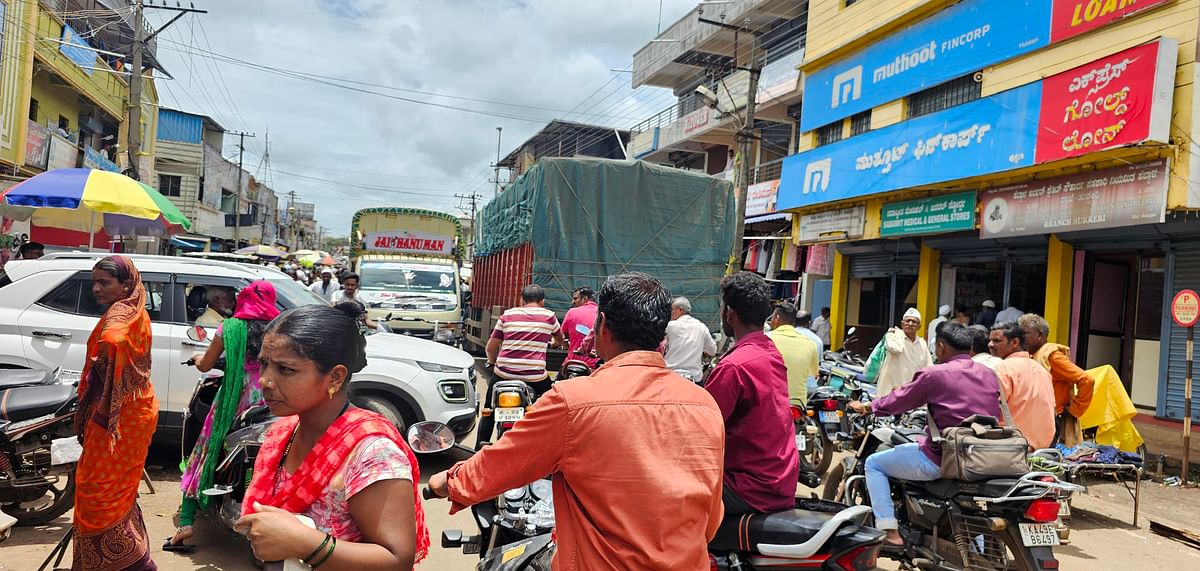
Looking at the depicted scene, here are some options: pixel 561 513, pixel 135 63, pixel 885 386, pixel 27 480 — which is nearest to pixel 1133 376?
→ pixel 885 386

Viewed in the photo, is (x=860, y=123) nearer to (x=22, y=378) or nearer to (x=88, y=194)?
(x=88, y=194)

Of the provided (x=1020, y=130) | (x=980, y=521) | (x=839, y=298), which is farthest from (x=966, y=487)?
(x=839, y=298)

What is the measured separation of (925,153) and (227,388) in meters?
11.8

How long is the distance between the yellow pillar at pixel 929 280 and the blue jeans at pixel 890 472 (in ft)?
36.1

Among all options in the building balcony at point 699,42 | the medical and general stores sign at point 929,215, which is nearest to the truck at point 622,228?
the medical and general stores sign at point 929,215

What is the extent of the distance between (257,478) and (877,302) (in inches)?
667

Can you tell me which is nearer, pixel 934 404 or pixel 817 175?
pixel 934 404

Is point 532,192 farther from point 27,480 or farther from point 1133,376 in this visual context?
point 1133,376

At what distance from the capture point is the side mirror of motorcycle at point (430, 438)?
2.28 meters

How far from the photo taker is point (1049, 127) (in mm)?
10242

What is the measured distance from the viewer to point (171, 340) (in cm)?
598

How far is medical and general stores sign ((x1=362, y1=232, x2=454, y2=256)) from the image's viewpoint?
49.6ft

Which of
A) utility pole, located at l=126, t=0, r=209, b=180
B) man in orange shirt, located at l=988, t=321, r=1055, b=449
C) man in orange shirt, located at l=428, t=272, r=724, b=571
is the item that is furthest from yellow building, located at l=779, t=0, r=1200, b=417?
utility pole, located at l=126, t=0, r=209, b=180

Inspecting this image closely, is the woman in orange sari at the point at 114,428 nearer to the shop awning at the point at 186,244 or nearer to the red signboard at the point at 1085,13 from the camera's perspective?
the red signboard at the point at 1085,13
